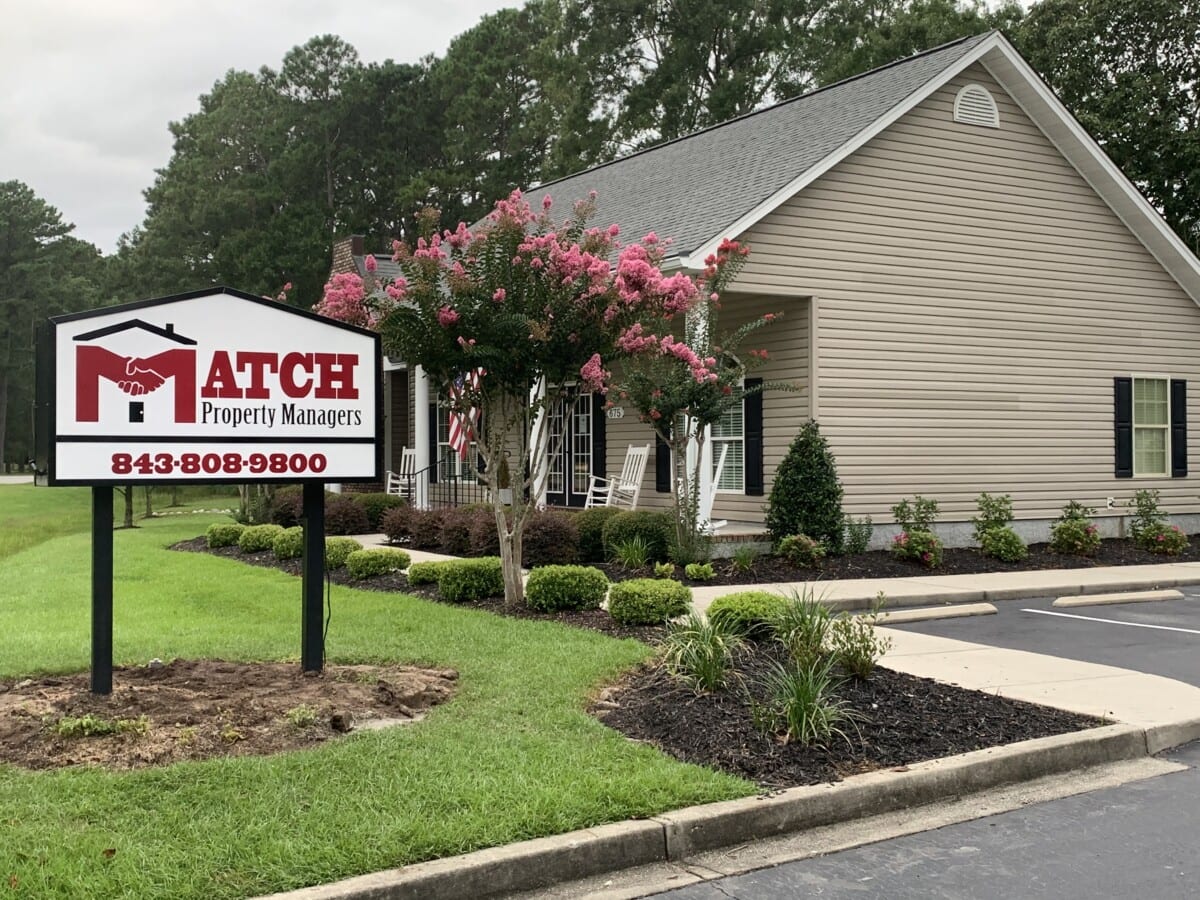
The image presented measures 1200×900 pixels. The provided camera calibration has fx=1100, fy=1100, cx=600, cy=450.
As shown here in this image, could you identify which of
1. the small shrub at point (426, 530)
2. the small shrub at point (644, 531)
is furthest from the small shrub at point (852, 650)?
the small shrub at point (426, 530)

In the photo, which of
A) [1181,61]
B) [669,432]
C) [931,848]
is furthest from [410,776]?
[1181,61]

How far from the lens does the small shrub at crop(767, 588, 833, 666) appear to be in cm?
635

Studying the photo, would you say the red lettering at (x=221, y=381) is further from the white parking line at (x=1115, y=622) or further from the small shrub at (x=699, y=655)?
the white parking line at (x=1115, y=622)

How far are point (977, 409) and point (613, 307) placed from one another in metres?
8.74

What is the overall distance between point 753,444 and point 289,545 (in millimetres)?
6502

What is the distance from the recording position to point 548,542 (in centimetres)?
1344

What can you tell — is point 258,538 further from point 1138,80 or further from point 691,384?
point 1138,80

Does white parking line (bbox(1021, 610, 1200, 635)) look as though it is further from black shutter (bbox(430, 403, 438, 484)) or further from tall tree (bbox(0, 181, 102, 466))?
tall tree (bbox(0, 181, 102, 466))

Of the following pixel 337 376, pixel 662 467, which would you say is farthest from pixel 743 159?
pixel 337 376

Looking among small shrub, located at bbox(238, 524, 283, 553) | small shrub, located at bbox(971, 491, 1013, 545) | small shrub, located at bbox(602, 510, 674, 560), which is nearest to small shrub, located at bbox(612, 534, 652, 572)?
small shrub, located at bbox(602, 510, 674, 560)

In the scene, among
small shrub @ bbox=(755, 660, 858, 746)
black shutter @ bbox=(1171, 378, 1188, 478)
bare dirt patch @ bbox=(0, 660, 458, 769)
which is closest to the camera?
bare dirt patch @ bbox=(0, 660, 458, 769)

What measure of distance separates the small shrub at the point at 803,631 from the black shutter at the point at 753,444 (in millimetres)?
8678

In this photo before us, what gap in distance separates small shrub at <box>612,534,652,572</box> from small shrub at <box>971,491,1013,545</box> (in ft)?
16.4

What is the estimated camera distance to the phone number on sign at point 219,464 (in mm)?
6348
